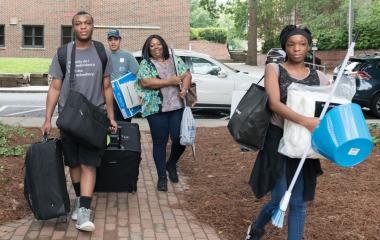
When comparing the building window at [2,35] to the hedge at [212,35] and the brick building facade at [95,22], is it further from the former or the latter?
the hedge at [212,35]

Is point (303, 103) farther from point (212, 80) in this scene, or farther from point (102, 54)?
point (212, 80)

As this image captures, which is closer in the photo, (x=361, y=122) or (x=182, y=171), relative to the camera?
(x=361, y=122)

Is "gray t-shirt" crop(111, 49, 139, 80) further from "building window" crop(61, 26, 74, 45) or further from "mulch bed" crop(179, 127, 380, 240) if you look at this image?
"building window" crop(61, 26, 74, 45)

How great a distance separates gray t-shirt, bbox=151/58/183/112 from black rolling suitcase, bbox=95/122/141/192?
77 cm

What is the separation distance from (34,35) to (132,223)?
1348 inches

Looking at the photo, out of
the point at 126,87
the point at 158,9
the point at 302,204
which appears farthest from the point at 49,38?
the point at 302,204

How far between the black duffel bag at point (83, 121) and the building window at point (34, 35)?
3400 cm

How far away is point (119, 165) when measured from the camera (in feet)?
17.4

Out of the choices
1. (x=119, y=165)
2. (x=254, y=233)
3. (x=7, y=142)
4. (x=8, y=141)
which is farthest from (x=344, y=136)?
(x=8, y=141)

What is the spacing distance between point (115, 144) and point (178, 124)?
1036 mm

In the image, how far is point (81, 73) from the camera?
4.85m

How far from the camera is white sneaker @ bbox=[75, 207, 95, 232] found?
4.64 meters

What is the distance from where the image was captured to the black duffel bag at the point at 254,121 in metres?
4.04

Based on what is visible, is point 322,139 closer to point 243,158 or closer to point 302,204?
point 302,204
